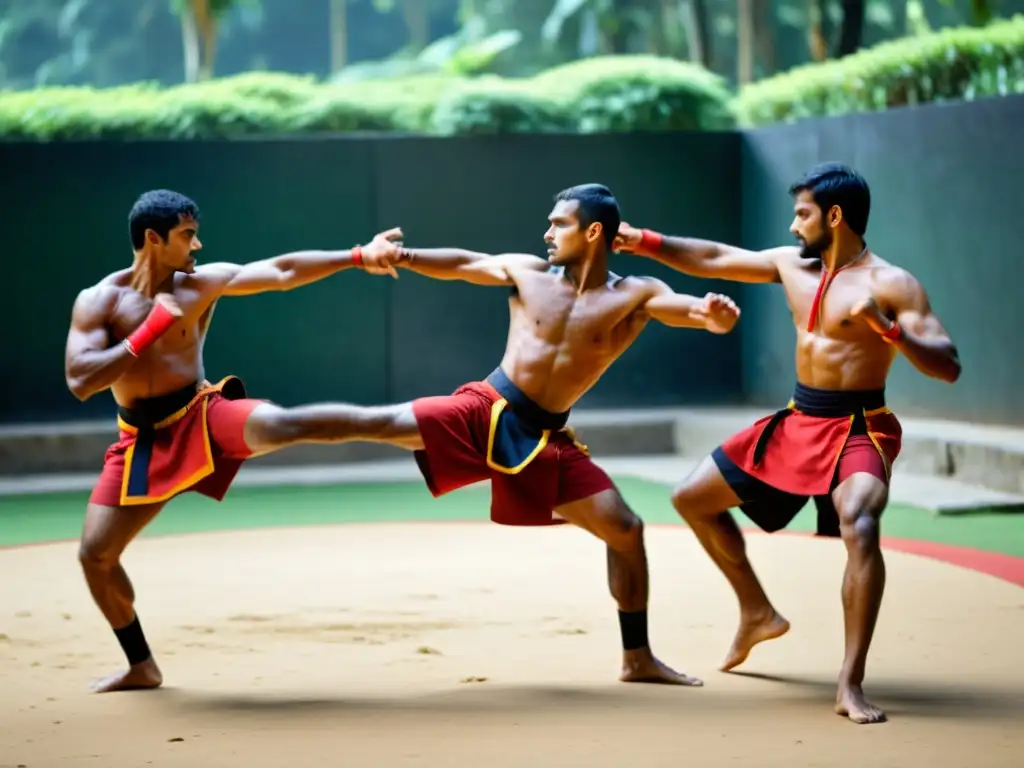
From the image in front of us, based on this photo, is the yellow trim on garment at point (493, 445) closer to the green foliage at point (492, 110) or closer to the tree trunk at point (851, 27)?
the green foliage at point (492, 110)

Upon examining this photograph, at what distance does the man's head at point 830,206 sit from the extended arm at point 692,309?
0.33 m

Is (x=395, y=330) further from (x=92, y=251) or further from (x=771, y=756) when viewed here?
(x=771, y=756)

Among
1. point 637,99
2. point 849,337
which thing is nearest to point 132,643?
point 849,337

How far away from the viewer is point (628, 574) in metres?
4.62

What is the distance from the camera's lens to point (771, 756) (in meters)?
3.75

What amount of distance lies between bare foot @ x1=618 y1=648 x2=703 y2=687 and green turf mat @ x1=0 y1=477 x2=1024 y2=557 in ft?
8.45

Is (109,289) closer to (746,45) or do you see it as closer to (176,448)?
(176,448)

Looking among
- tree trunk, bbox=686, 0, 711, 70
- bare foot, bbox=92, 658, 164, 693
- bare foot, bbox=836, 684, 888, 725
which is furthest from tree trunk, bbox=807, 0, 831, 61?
bare foot, bbox=92, 658, 164, 693

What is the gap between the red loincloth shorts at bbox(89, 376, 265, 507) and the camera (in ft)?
14.8

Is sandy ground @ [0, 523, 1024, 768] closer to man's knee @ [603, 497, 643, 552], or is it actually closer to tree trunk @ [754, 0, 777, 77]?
man's knee @ [603, 497, 643, 552]

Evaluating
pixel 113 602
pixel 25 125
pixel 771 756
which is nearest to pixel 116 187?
pixel 25 125

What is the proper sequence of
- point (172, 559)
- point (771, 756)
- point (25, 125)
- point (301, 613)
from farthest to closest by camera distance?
point (25, 125)
point (172, 559)
point (301, 613)
point (771, 756)

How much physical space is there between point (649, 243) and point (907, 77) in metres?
6.13

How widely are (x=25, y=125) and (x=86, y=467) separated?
2657mm
